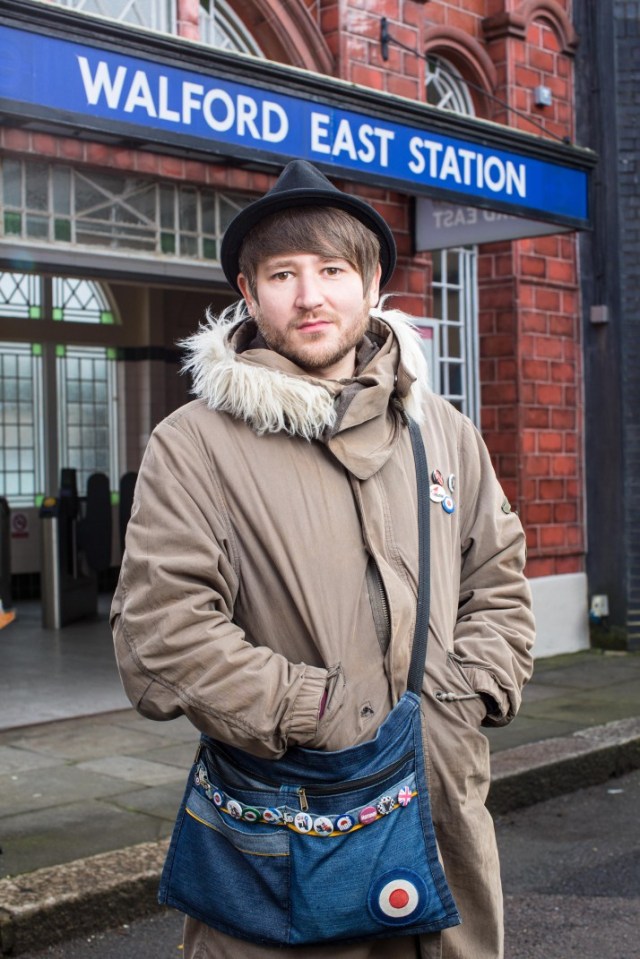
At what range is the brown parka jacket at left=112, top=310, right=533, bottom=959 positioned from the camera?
6.96ft

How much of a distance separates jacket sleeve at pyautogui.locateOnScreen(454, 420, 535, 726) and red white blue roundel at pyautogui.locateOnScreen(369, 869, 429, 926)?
15.8 inches

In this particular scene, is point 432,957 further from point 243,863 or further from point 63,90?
point 63,90

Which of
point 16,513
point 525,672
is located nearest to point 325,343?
point 525,672

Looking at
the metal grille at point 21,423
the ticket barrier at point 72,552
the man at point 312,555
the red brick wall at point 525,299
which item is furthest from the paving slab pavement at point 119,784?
the metal grille at point 21,423

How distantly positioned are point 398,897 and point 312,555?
588mm

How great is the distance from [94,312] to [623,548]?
24.9 ft

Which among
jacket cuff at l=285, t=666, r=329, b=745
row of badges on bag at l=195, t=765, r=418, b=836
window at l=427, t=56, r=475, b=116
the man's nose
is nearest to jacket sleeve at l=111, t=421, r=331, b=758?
jacket cuff at l=285, t=666, r=329, b=745

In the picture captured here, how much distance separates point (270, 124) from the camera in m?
6.33

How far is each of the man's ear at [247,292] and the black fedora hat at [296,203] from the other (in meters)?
0.04

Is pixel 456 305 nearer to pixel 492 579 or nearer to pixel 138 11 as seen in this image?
pixel 138 11

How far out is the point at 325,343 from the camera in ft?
7.78

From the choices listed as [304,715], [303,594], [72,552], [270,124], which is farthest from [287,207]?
[72,552]

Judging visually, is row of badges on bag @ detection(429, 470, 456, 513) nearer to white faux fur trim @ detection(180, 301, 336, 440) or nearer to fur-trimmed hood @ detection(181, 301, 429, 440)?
fur-trimmed hood @ detection(181, 301, 429, 440)

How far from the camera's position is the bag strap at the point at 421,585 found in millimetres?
2238
